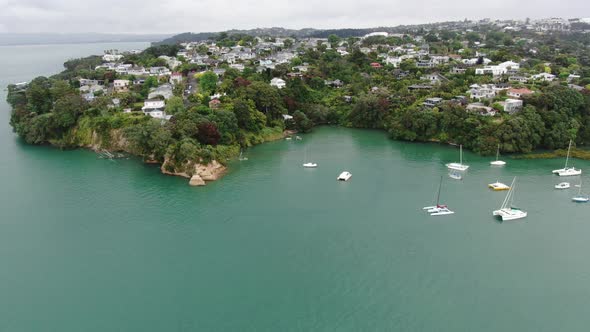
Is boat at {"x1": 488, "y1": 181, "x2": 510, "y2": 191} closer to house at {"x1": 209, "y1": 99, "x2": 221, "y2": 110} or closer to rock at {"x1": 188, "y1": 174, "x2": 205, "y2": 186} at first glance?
rock at {"x1": 188, "y1": 174, "x2": 205, "y2": 186}

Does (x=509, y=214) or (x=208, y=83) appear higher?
(x=208, y=83)

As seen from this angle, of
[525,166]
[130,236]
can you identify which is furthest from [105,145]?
[525,166]

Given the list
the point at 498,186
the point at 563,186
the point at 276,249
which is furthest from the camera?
the point at 563,186

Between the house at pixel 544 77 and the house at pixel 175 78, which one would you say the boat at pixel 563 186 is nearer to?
the house at pixel 544 77

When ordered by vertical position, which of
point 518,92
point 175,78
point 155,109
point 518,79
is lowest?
point 155,109

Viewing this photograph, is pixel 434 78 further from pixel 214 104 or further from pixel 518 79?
pixel 214 104

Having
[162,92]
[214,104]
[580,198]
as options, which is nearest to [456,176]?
[580,198]

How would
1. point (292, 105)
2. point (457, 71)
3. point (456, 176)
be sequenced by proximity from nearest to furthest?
1. point (456, 176)
2. point (292, 105)
3. point (457, 71)

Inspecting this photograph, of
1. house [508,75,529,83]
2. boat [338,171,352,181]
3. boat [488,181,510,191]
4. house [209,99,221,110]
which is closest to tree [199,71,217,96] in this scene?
house [209,99,221,110]
